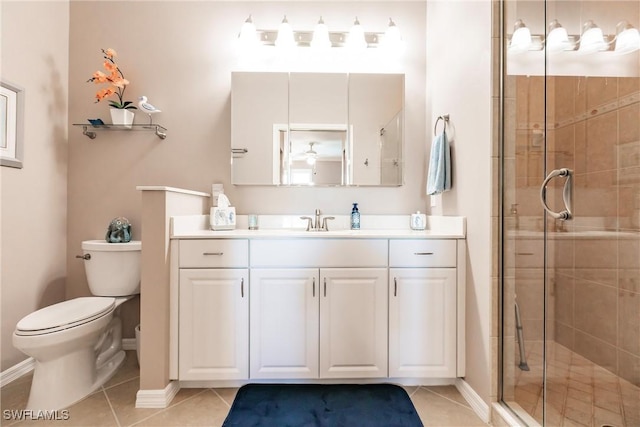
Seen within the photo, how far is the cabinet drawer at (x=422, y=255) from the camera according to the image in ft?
5.38

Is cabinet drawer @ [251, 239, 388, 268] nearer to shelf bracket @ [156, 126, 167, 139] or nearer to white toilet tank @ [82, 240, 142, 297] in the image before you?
white toilet tank @ [82, 240, 142, 297]

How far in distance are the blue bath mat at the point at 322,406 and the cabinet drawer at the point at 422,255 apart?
0.69m

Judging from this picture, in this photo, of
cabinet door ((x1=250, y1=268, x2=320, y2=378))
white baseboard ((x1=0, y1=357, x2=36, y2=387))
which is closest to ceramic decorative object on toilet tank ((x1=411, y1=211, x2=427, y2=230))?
cabinet door ((x1=250, y1=268, x2=320, y2=378))

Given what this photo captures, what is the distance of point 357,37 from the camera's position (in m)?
2.10

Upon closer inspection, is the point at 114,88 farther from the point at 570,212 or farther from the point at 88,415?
the point at 570,212

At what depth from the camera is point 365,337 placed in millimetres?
1620

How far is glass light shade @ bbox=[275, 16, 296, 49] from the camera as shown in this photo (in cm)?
207

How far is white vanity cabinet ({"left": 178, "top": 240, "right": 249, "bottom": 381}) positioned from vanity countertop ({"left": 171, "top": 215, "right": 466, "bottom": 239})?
104 millimetres

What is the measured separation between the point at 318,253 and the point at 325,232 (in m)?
0.19

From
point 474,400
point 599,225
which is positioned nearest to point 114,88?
point 599,225

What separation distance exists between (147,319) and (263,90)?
Answer: 1581 millimetres

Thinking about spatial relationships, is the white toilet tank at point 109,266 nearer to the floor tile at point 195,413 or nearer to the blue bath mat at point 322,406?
the floor tile at point 195,413

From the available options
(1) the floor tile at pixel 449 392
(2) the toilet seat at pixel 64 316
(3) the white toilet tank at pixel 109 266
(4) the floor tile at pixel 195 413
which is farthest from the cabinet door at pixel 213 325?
(1) the floor tile at pixel 449 392

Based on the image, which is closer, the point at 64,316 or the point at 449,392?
the point at 64,316
